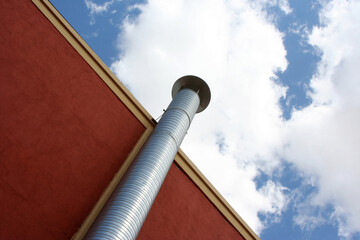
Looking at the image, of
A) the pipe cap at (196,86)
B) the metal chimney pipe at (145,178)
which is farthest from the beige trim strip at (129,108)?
the pipe cap at (196,86)

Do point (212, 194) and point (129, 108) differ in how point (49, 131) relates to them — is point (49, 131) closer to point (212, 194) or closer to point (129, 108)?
point (129, 108)

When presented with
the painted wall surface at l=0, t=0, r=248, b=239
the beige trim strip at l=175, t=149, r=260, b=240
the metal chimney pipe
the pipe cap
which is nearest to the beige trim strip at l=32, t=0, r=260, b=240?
the beige trim strip at l=175, t=149, r=260, b=240

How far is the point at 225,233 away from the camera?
5.70 meters

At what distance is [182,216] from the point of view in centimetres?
507

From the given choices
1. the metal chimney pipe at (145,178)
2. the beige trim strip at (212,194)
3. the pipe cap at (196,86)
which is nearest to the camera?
the metal chimney pipe at (145,178)

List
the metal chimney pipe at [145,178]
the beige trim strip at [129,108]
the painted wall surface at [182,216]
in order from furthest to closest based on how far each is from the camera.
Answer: the beige trim strip at [129,108] → the painted wall surface at [182,216] → the metal chimney pipe at [145,178]

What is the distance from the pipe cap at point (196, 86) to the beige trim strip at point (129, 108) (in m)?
1.31

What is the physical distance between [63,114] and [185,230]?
313 cm

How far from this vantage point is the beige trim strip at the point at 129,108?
4.75 meters

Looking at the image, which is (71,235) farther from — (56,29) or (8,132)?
(56,29)

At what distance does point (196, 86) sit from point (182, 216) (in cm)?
300

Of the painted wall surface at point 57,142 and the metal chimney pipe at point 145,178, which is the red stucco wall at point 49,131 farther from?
the metal chimney pipe at point 145,178

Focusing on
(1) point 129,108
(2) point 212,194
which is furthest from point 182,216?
(1) point 129,108

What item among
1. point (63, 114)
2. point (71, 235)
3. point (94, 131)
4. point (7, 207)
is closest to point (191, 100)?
point (94, 131)
